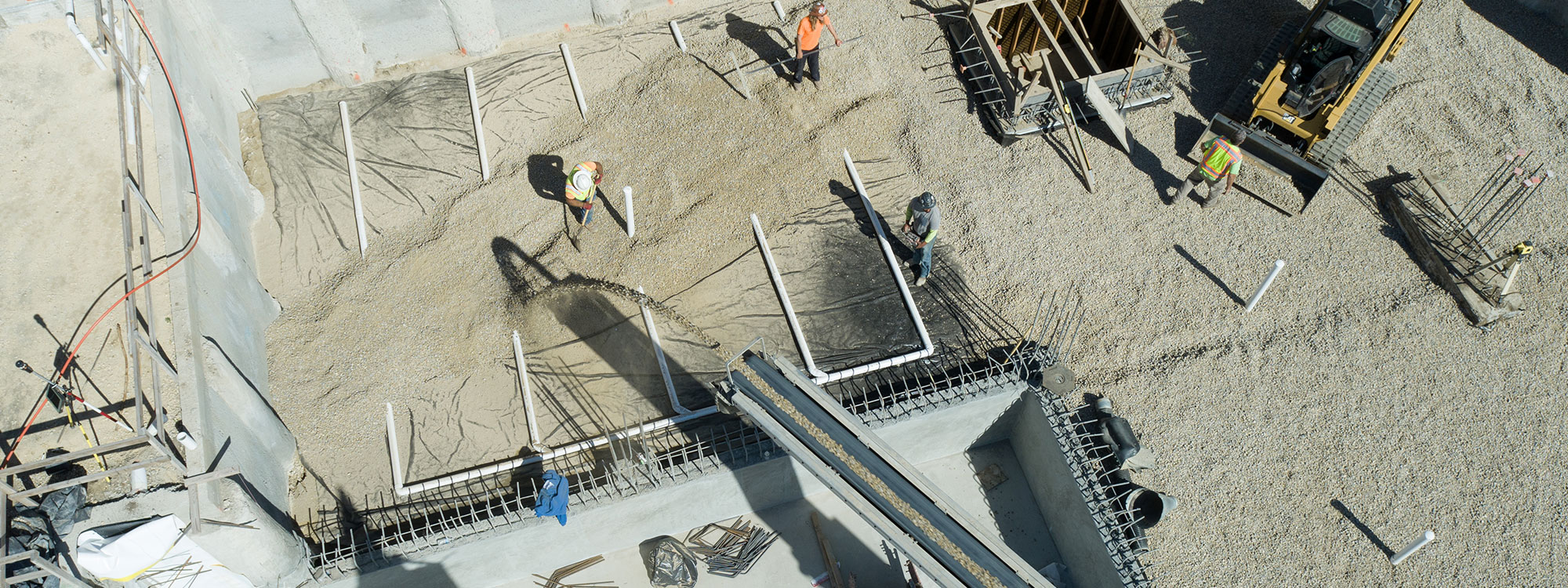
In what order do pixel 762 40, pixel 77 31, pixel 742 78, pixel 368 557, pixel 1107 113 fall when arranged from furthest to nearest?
pixel 762 40 → pixel 742 78 → pixel 1107 113 → pixel 77 31 → pixel 368 557

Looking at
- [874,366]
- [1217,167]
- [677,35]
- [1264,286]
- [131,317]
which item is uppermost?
[677,35]

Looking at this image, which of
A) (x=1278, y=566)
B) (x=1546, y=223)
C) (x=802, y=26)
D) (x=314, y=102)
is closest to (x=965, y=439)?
(x=1278, y=566)

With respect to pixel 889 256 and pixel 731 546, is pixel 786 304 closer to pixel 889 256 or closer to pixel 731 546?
pixel 889 256

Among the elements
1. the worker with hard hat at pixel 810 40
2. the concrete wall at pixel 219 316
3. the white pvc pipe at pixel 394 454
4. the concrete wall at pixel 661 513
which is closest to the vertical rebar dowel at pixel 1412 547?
the concrete wall at pixel 661 513

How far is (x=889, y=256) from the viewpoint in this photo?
40.1 ft

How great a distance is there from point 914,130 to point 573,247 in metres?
5.15

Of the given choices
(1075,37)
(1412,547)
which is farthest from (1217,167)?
(1412,547)

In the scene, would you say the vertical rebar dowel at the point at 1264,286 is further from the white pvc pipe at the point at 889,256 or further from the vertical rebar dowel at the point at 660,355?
the vertical rebar dowel at the point at 660,355

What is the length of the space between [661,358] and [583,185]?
2.32 meters

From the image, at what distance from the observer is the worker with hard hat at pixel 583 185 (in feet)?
37.0

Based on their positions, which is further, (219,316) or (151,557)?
(219,316)

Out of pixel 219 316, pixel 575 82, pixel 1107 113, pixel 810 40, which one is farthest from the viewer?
pixel 575 82

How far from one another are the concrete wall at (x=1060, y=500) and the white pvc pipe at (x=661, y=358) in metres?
4.21

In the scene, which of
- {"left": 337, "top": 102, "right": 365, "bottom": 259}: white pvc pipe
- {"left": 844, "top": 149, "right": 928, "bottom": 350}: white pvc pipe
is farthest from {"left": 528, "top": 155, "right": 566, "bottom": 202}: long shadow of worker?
{"left": 844, "top": 149, "right": 928, "bottom": 350}: white pvc pipe
